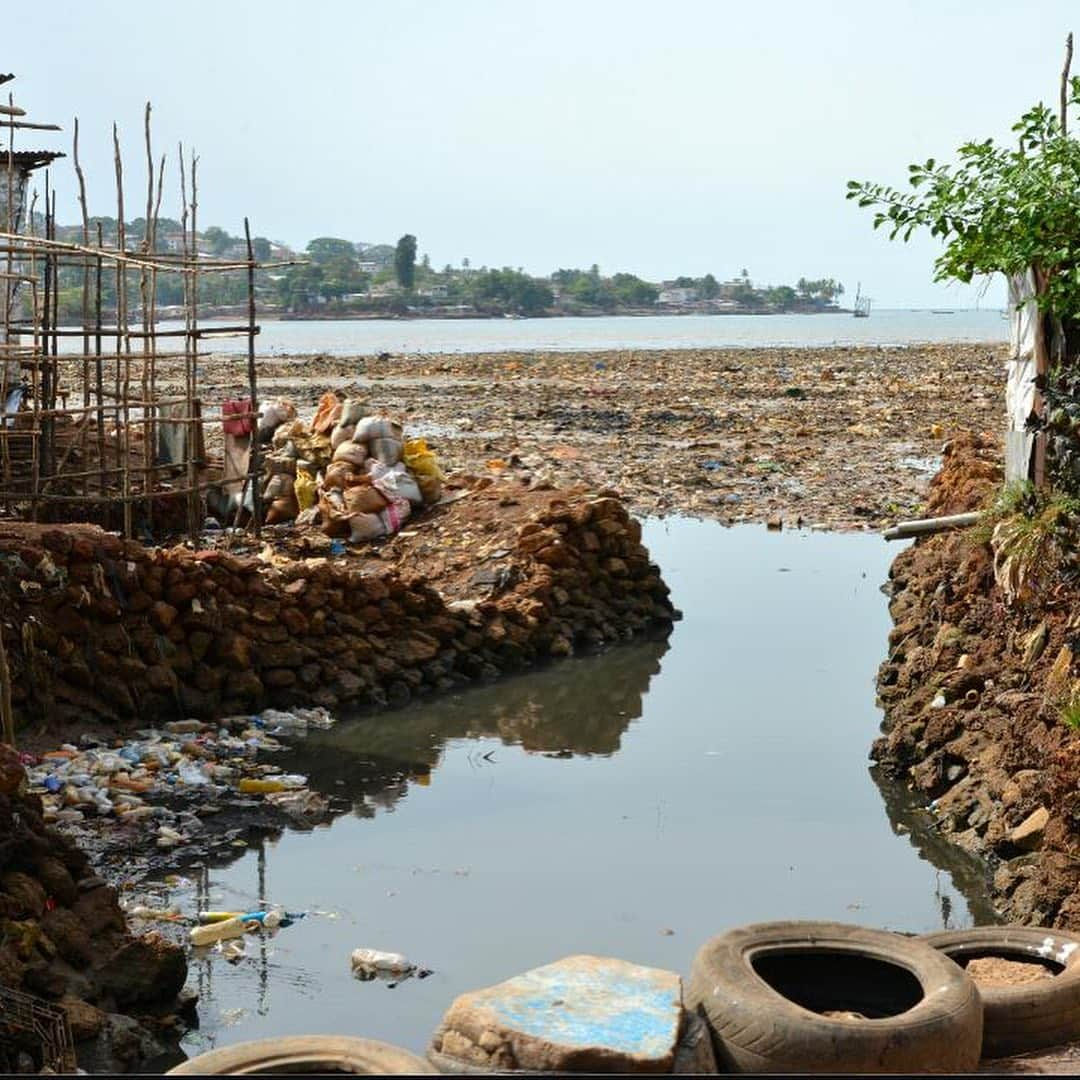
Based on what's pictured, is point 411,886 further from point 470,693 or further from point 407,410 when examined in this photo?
point 407,410

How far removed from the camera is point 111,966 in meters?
6.17

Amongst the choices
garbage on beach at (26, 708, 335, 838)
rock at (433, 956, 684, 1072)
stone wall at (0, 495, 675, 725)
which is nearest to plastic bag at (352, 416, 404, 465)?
stone wall at (0, 495, 675, 725)

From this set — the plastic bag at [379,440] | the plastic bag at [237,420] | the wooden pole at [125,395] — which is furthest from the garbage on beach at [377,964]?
the plastic bag at [237,420]

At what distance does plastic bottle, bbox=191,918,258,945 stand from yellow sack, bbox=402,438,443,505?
26.3 feet

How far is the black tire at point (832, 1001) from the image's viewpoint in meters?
4.81

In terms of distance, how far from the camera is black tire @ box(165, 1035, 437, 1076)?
4391 mm

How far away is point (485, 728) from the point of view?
11.0 meters

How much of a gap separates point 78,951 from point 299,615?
510 cm

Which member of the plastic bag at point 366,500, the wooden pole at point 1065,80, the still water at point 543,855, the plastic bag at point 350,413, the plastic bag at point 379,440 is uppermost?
the wooden pole at point 1065,80

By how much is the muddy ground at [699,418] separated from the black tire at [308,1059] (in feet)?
37.6

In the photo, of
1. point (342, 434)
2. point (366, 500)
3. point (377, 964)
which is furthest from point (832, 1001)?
point (342, 434)

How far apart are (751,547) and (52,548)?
28.9ft

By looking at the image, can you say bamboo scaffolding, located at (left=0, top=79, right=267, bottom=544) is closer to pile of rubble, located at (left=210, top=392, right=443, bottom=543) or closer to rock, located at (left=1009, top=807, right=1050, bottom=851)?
pile of rubble, located at (left=210, top=392, right=443, bottom=543)

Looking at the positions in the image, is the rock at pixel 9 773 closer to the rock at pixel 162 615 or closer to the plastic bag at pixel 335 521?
the rock at pixel 162 615
